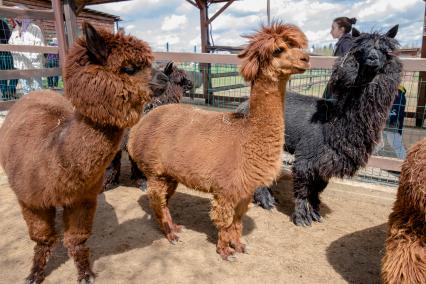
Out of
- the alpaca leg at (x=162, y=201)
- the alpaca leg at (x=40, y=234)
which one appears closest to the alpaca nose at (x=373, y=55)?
the alpaca leg at (x=162, y=201)

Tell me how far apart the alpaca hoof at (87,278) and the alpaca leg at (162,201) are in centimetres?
83

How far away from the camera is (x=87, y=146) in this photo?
2.01 metres

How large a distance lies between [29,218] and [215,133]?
5.25ft

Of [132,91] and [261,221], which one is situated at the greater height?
[132,91]

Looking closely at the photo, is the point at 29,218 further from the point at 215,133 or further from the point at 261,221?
the point at 261,221

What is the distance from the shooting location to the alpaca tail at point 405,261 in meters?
1.94

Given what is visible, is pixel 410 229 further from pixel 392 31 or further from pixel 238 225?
pixel 392 31

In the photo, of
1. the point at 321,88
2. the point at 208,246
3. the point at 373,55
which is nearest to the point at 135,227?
the point at 208,246

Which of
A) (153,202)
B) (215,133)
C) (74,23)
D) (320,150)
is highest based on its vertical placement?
(74,23)

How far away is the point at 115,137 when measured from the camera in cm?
203

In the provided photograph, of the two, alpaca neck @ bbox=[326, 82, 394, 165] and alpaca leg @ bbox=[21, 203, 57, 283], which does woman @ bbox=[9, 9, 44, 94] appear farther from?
alpaca neck @ bbox=[326, 82, 394, 165]

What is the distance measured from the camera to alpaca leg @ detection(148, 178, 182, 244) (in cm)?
317

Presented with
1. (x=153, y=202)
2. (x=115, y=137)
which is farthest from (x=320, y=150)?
→ (x=115, y=137)

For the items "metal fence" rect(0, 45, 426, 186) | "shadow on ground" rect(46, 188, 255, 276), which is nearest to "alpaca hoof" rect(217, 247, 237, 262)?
"shadow on ground" rect(46, 188, 255, 276)
